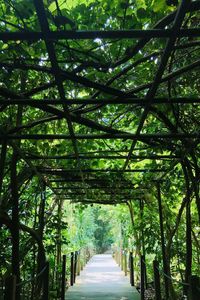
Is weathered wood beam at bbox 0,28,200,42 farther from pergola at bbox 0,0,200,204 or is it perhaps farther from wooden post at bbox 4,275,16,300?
wooden post at bbox 4,275,16,300

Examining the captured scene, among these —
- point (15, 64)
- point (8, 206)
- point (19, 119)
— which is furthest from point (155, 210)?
point (15, 64)

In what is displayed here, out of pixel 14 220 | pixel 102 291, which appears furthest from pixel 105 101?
pixel 102 291

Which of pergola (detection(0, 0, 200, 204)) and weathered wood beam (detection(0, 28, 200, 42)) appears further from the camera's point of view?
pergola (detection(0, 0, 200, 204))

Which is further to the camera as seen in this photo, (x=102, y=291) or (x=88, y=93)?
(x=102, y=291)

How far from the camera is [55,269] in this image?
890 centimetres

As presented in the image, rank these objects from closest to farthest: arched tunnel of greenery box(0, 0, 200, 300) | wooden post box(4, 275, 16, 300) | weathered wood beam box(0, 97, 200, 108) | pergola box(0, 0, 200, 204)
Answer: pergola box(0, 0, 200, 204) → arched tunnel of greenery box(0, 0, 200, 300) → weathered wood beam box(0, 97, 200, 108) → wooden post box(4, 275, 16, 300)

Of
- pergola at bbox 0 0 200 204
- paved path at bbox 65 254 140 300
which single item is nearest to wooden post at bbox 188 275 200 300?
pergola at bbox 0 0 200 204

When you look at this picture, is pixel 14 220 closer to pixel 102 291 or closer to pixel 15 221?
pixel 15 221

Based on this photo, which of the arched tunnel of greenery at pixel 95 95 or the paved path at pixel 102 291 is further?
the paved path at pixel 102 291

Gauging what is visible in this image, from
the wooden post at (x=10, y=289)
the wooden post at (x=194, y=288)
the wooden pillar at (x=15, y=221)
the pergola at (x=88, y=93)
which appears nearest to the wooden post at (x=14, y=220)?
the wooden pillar at (x=15, y=221)

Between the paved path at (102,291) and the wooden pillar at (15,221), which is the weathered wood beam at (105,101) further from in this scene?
the paved path at (102,291)

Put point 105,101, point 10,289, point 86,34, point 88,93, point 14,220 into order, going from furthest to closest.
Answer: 1. point 14,220
2. point 88,93
3. point 10,289
4. point 105,101
5. point 86,34

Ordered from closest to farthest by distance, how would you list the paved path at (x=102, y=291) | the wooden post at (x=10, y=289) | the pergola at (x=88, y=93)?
1. the pergola at (x=88, y=93)
2. the wooden post at (x=10, y=289)
3. the paved path at (x=102, y=291)

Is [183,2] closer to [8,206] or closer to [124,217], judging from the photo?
[8,206]
